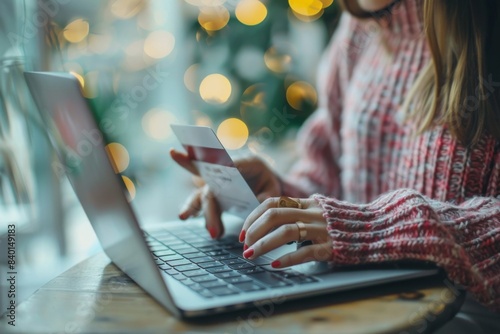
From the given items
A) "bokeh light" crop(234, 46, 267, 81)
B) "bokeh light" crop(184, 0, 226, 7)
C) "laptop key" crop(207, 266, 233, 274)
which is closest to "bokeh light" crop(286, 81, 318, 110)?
"bokeh light" crop(234, 46, 267, 81)

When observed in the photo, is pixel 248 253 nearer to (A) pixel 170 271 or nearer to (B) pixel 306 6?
(A) pixel 170 271

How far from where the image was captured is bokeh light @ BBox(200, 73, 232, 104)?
1.79 meters

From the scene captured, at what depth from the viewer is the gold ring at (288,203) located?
0.61 meters

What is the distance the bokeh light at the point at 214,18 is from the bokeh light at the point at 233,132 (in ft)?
1.00

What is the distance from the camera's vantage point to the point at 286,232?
0.57 m

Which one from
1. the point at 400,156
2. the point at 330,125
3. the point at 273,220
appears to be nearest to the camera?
the point at 273,220

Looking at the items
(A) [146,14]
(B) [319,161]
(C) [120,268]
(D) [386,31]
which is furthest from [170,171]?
(C) [120,268]

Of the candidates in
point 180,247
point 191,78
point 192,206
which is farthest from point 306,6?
point 180,247

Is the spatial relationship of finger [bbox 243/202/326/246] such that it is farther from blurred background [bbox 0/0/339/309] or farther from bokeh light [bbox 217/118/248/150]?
bokeh light [bbox 217/118/248/150]

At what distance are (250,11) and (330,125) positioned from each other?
0.74m

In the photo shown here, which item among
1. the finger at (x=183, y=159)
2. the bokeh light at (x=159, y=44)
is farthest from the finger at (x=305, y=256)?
the bokeh light at (x=159, y=44)

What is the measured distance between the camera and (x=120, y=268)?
63 centimetres

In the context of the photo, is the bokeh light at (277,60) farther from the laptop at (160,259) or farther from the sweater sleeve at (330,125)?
the laptop at (160,259)

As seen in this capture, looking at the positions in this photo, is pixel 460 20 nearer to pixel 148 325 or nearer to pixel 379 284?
pixel 379 284
